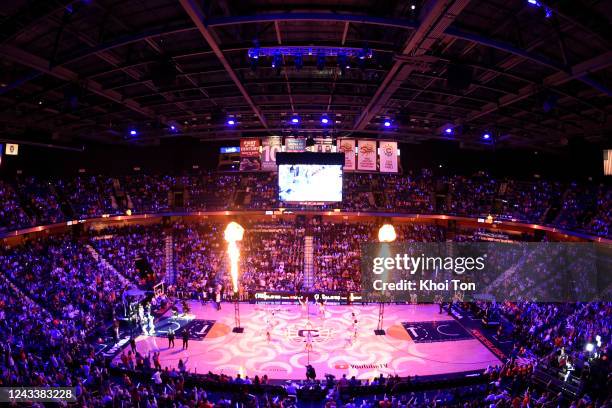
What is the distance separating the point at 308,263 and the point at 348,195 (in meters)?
7.30

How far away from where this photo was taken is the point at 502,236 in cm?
3475

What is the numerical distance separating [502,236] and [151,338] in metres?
28.5

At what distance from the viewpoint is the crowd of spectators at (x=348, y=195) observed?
29391mm

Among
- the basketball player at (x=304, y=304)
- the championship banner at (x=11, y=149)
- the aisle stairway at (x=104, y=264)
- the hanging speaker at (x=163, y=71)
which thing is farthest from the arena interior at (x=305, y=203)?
the championship banner at (x=11, y=149)

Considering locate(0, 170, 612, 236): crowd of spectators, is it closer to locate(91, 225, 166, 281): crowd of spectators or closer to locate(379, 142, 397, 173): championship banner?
locate(91, 225, 166, 281): crowd of spectators

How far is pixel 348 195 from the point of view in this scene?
37031 millimetres

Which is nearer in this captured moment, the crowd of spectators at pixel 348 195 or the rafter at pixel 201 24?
the rafter at pixel 201 24

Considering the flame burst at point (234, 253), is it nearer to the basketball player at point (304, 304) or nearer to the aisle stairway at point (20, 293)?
the basketball player at point (304, 304)

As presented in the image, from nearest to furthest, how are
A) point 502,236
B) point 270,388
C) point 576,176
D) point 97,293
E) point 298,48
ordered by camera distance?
point 298,48
point 270,388
point 97,293
point 576,176
point 502,236

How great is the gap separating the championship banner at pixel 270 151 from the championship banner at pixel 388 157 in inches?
321

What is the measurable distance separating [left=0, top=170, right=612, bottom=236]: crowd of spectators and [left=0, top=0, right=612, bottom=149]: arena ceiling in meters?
6.16

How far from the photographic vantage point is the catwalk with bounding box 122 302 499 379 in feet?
66.2

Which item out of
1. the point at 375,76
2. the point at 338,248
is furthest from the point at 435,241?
the point at 375,76

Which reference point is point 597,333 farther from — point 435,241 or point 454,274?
point 435,241
